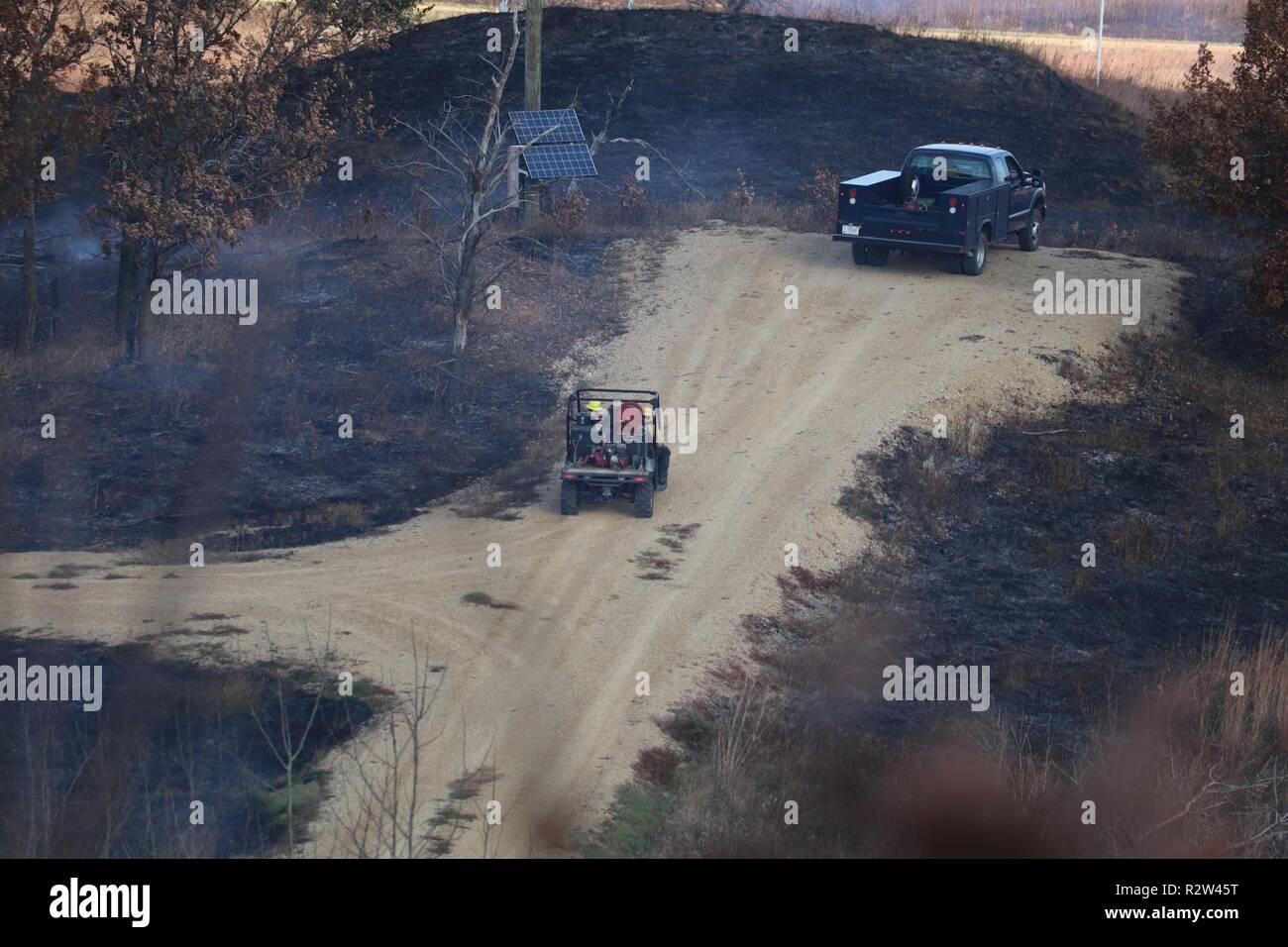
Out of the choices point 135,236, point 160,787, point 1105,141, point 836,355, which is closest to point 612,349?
point 836,355

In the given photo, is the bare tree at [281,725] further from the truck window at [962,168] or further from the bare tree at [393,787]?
the truck window at [962,168]

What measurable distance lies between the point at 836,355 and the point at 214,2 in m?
11.3

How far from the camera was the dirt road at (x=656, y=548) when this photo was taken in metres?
13.2

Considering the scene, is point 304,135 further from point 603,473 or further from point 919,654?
point 919,654

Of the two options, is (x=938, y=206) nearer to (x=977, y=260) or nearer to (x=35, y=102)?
(x=977, y=260)

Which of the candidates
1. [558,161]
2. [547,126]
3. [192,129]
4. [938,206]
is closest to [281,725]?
[192,129]

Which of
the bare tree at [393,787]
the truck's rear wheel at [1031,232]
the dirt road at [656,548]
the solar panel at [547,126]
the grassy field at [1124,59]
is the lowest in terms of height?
the bare tree at [393,787]

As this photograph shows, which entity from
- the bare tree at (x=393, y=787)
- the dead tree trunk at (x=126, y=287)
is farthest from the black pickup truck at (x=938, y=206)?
the bare tree at (x=393, y=787)

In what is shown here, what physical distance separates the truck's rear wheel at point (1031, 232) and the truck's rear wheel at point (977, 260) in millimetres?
1769

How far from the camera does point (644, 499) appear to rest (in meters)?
17.7

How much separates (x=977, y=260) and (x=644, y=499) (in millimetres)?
11222

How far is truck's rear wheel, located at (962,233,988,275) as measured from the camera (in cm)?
2584

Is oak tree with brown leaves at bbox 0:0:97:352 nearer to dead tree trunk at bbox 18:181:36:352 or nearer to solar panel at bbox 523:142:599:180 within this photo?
dead tree trunk at bbox 18:181:36:352

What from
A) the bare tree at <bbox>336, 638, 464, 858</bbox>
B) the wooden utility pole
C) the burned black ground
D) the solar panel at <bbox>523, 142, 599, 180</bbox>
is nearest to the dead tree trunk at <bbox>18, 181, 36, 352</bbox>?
the burned black ground
